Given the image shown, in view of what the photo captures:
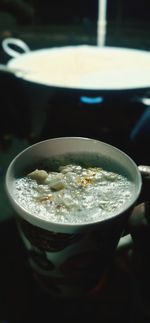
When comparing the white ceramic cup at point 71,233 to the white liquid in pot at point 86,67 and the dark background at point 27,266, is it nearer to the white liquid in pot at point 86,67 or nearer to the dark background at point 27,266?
the dark background at point 27,266

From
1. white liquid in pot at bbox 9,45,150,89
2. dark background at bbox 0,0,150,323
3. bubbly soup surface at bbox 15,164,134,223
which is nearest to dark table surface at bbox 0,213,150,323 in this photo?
dark background at bbox 0,0,150,323

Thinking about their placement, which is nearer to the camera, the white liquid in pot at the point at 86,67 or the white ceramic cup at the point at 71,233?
the white ceramic cup at the point at 71,233

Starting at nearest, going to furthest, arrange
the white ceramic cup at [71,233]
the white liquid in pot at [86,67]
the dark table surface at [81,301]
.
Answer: the white ceramic cup at [71,233] < the dark table surface at [81,301] < the white liquid in pot at [86,67]

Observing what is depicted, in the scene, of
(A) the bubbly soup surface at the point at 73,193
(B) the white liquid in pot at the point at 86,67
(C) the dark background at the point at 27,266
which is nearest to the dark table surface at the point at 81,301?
(C) the dark background at the point at 27,266

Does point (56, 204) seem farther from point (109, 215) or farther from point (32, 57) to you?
point (32, 57)

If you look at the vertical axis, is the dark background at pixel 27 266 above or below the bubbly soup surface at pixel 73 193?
below

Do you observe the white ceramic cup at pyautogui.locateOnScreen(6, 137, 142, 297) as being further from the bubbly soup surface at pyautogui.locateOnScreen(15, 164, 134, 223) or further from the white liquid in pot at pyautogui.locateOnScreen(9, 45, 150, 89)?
the white liquid in pot at pyautogui.locateOnScreen(9, 45, 150, 89)

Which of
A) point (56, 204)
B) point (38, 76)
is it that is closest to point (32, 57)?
point (38, 76)

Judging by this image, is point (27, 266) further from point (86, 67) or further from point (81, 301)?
point (86, 67)
